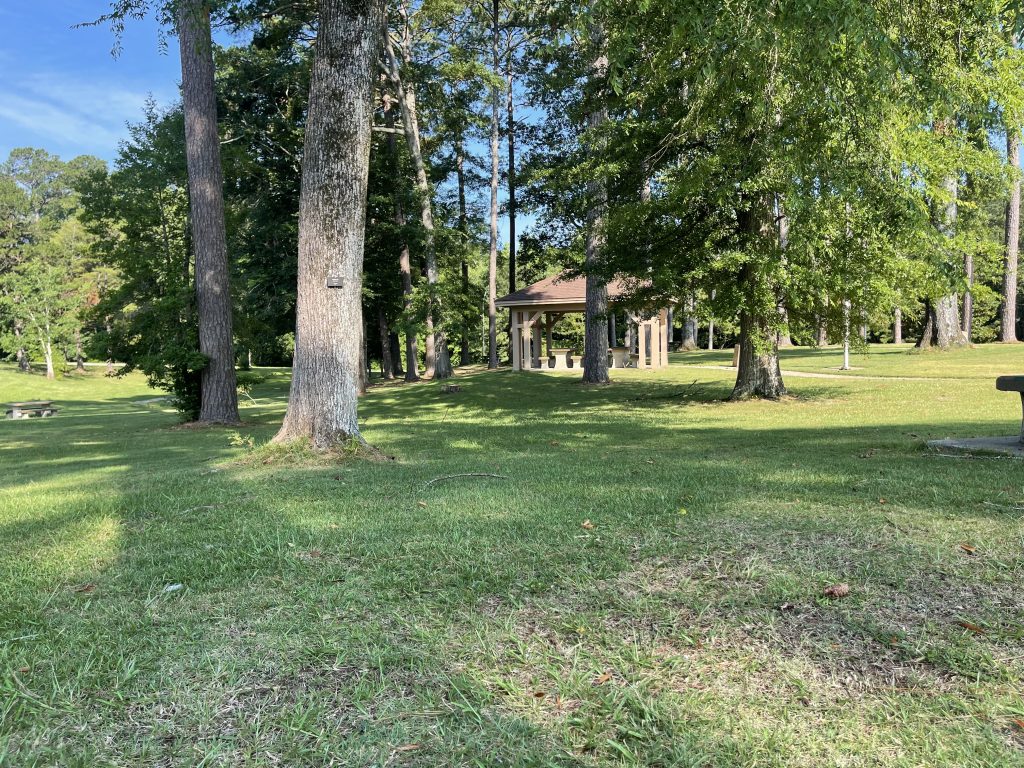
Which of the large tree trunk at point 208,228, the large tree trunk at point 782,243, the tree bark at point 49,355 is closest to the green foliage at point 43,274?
the tree bark at point 49,355

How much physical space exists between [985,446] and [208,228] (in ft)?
38.9

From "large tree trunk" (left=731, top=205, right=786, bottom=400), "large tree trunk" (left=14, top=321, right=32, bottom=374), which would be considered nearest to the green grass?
"large tree trunk" (left=731, top=205, right=786, bottom=400)

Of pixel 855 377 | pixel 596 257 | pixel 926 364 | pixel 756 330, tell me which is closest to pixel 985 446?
pixel 756 330

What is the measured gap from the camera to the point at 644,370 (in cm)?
2441

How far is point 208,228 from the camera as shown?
40.1 ft

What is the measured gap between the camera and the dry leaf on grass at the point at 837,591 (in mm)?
2826

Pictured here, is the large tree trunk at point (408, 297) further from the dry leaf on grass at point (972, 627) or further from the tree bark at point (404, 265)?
the dry leaf on grass at point (972, 627)

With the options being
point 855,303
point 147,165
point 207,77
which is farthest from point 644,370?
point 147,165

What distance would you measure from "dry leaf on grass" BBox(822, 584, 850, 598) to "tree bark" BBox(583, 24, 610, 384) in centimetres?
1065

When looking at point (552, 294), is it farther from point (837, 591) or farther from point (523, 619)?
point (523, 619)

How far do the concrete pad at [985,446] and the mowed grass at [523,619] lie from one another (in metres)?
0.24

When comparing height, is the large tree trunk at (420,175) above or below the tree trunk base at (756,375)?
above

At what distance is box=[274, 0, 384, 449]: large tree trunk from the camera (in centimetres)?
691

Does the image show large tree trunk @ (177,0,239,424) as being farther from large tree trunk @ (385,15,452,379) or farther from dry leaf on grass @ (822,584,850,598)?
dry leaf on grass @ (822,584,850,598)
